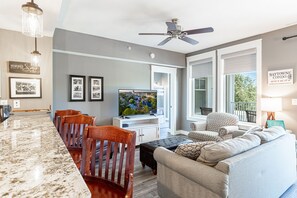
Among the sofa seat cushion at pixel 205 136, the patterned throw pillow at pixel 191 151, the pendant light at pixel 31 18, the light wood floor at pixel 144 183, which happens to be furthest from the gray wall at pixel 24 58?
the sofa seat cushion at pixel 205 136

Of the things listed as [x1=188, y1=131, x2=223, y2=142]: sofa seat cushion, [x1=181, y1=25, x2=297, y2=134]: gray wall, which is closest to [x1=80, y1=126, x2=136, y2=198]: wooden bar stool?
[x1=188, y1=131, x2=223, y2=142]: sofa seat cushion

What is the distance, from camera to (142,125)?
452 centimetres

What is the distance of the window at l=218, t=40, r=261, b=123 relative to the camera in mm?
4043

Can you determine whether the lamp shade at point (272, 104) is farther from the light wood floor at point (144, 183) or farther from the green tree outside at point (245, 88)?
the light wood floor at point (144, 183)

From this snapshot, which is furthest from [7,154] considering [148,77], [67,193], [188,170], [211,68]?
[211,68]

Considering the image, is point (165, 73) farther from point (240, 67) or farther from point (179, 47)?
point (240, 67)

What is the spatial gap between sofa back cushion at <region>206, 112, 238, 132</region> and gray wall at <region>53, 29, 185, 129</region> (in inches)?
78.1

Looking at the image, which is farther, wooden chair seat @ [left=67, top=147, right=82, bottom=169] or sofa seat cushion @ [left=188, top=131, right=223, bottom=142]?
sofa seat cushion @ [left=188, top=131, right=223, bottom=142]

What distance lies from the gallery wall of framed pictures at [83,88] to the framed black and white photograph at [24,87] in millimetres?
954

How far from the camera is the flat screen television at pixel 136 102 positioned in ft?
14.1

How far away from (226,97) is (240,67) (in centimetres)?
89

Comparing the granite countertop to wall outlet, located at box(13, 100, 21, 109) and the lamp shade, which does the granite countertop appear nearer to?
wall outlet, located at box(13, 100, 21, 109)

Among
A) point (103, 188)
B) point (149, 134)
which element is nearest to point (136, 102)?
point (149, 134)

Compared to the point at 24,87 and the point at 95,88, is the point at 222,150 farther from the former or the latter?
the point at 95,88
